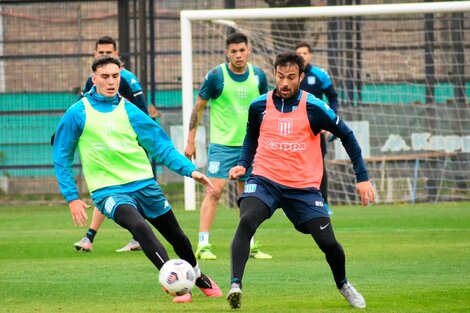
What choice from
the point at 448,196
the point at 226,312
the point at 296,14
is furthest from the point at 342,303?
the point at 448,196

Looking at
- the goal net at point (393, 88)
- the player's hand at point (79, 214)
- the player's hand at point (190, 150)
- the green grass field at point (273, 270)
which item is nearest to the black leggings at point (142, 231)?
the player's hand at point (79, 214)

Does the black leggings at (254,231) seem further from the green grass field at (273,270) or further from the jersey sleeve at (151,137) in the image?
the jersey sleeve at (151,137)

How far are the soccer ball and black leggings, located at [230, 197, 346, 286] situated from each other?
0.35m

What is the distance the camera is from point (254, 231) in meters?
7.82

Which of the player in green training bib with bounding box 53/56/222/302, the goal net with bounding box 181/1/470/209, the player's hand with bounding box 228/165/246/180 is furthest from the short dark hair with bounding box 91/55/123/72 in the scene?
the goal net with bounding box 181/1/470/209

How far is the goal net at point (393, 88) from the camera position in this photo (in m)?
19.4

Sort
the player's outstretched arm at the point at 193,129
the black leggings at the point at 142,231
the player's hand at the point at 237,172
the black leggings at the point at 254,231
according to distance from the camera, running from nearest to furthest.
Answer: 1. the black leggings at the point at 254,231
2. the black leggings at the point at 142,231
3. the player's hand at the point at 237,172
4. the player's outstretched arm at the point at 193,129

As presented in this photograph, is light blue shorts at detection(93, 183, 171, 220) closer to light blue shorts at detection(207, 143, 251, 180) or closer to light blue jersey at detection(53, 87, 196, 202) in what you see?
light blue jersey at detection(53, 87, 196, 202)

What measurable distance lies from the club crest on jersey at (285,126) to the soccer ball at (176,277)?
1.17 m

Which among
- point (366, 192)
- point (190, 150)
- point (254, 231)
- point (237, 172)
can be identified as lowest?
point (254, 231)

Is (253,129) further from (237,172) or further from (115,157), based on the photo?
(115,157)

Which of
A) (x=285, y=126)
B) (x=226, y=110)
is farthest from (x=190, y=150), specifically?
(x=285, y=126)

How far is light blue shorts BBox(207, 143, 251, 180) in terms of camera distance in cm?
1148

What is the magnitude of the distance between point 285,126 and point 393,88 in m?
12.1
